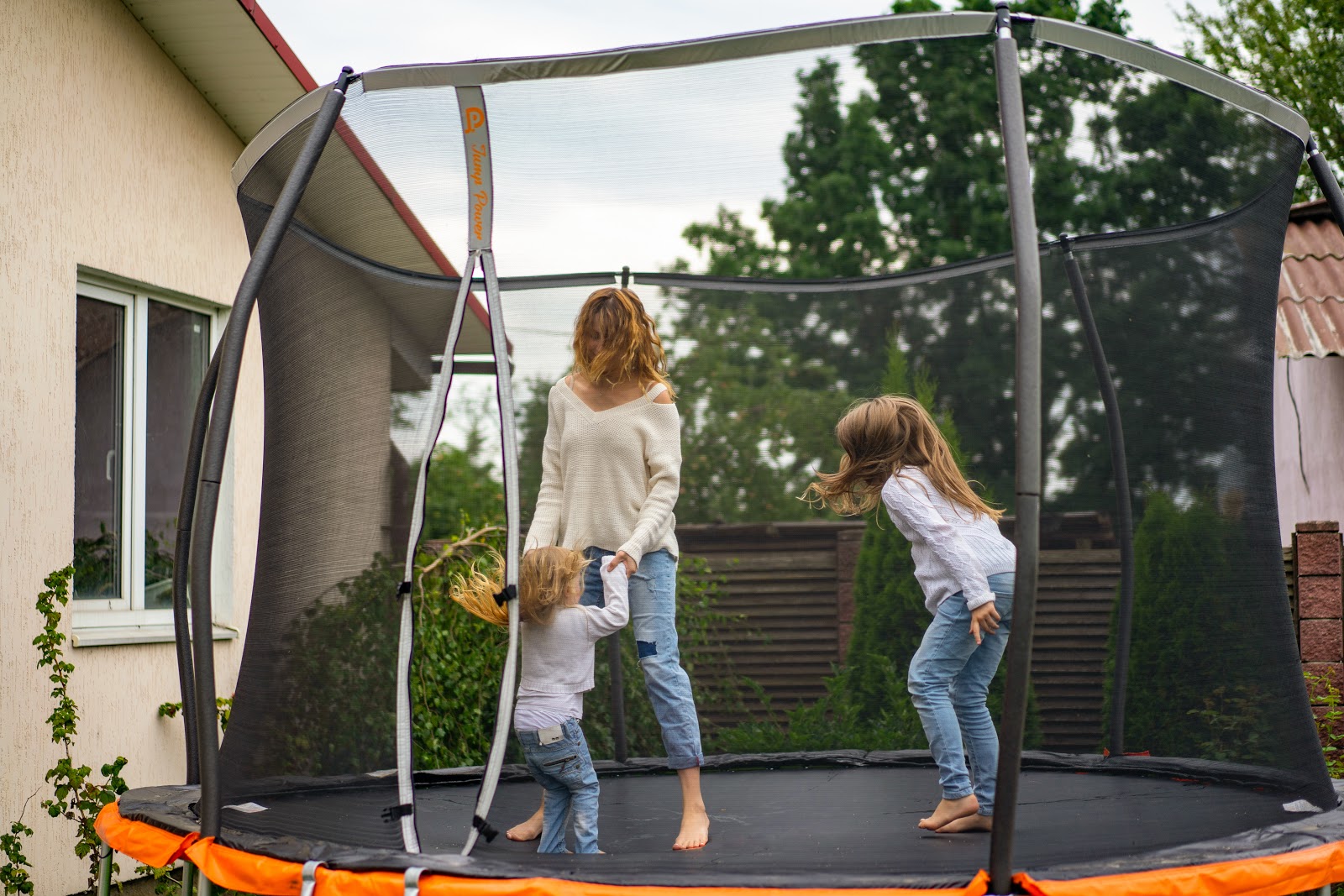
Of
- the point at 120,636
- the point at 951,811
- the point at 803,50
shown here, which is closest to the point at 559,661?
the point at 951,811

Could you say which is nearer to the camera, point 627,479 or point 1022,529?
point 1022,529

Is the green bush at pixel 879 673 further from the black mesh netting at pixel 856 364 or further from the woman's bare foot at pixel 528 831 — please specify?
the woman's bare foot at pixel 528 831

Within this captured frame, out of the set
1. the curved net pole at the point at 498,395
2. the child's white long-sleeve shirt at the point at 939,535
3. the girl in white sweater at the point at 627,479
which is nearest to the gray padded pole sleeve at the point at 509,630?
the curved net pole at the point at 498,395

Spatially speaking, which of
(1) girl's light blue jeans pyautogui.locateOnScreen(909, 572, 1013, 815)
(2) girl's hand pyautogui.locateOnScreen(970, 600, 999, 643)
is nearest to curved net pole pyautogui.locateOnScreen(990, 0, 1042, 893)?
(2) girl's hand pyautogui.locateOnScreen(970, 600, 999, 643)

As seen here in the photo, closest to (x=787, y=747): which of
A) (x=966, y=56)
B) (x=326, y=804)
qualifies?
(x=326, y=804)

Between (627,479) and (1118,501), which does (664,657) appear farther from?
(1118,501)

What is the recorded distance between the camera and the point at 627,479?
2543mm

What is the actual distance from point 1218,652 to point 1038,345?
1.11 metres

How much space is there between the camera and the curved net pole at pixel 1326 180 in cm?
234

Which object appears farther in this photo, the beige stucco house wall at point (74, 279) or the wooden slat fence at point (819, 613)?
the wooden slat fence at point (819, 613)

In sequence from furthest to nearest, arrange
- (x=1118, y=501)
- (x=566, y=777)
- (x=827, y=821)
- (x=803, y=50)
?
(x=1118, y=501) < (x=827, y=821) < (x=566, y=777) < (x=803, y=50)

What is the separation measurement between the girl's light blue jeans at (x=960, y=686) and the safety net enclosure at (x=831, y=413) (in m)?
0.15

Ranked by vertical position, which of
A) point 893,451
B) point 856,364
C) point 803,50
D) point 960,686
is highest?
point 803,50

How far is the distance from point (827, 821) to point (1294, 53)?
7.96 metres
